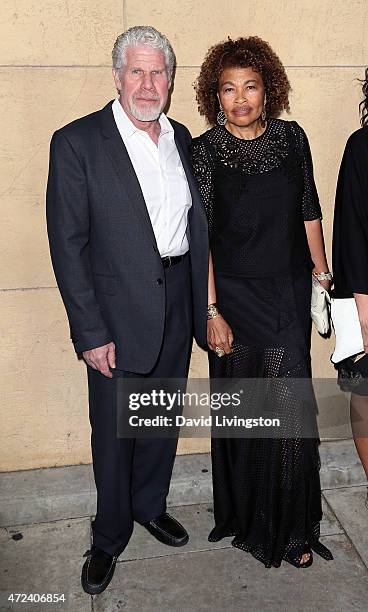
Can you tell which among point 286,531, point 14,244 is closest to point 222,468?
point 286,531

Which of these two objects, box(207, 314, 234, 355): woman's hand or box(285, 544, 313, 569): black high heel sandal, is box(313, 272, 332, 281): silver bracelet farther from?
box(285, 544, 313, 569): black high heel sandal

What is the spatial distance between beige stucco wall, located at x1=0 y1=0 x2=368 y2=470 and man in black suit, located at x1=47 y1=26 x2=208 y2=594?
427 mm

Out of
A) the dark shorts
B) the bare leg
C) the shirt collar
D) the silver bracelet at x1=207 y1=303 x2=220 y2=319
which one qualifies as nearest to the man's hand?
the silver bracelet at x1=207 y1=303 x2=220 y2=319

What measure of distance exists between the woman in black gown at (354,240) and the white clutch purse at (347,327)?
3 cm

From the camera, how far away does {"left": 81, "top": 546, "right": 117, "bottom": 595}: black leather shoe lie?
124 inches

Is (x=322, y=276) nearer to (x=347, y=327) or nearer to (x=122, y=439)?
(x=347, y=327)

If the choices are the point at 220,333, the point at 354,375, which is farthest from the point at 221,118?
the point at 354,375

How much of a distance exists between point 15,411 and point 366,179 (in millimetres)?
2176

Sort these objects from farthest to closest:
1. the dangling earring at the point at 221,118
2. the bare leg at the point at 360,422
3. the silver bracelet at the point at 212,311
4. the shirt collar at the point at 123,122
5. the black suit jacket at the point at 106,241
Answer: the bare leg at the point at 360,422
the silver bracelet at the point at 212,311
the dangling earring at the point at 221,118
the shirt collar at the point at 123,122
the black suit jacket at the point at 106,241

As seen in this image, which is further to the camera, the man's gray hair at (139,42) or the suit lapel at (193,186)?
the suit lapel at (193,186)

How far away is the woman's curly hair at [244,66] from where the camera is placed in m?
2.92

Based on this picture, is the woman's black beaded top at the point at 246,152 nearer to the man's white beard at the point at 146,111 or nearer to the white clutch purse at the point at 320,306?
the man's white beard at the point at 146,111

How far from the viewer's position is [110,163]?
2809 millimetres

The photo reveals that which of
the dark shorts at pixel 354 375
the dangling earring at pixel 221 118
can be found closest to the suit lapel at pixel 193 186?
→ the dangling earring at pixel 221 118
